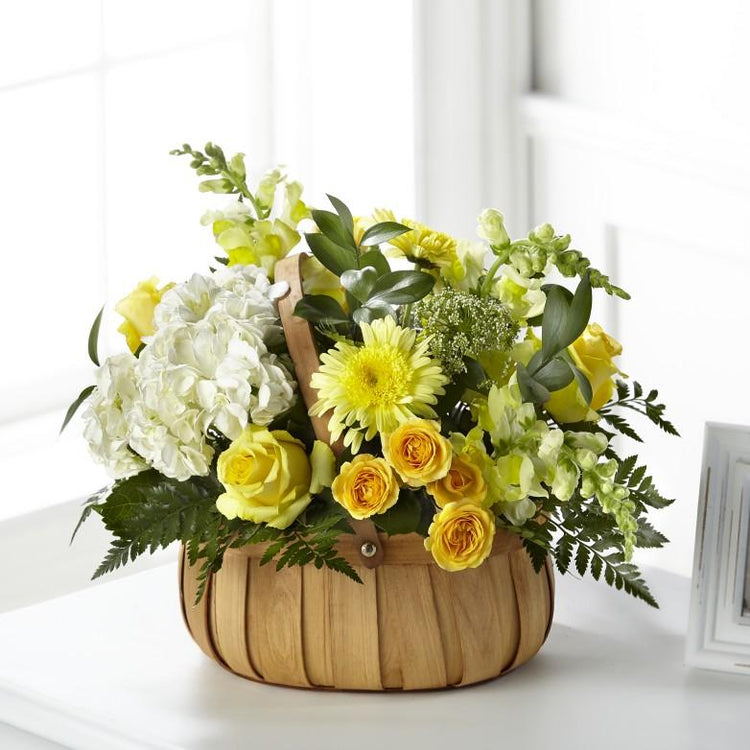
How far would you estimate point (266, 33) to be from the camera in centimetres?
211

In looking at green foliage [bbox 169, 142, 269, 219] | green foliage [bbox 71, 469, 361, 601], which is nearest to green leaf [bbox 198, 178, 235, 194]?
green foliage [bbox 169, 142, 269, 219]

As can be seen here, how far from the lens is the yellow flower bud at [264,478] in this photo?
93 cm

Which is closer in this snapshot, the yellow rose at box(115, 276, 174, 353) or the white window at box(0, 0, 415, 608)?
the yellow rose at box(115, 276, 174, 353)

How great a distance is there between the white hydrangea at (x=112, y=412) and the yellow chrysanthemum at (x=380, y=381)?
0.13 metres

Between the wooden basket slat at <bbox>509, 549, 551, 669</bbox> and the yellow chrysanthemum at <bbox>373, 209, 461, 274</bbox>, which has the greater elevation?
the yellow chrysanthemum at <bbox>373, 209, 461, 274</bbox>

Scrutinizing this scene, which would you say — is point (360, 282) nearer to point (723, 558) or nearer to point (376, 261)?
point (376, 261)

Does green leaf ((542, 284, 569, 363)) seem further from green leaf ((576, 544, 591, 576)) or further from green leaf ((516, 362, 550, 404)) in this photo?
green leaf ((576, 544, 591, 576))

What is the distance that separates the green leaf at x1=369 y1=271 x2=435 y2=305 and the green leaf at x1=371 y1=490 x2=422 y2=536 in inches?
4.9

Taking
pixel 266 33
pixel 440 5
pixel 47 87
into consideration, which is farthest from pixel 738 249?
pixel 47 87

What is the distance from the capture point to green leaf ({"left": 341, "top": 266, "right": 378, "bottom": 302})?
959 mm

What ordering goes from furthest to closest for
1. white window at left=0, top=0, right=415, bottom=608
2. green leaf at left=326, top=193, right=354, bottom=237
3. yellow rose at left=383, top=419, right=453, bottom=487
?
white window at left=0, top=0, right=415, bottom=608, green leaf at left=326, top=193, right=354, bottom=237, yellow rose at left=383, top=419, right=453, bottom=487

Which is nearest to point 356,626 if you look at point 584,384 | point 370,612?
point 370,612

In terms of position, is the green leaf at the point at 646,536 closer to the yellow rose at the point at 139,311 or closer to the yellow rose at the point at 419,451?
the yellow rose at the point at 419,451

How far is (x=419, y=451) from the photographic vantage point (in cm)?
91
